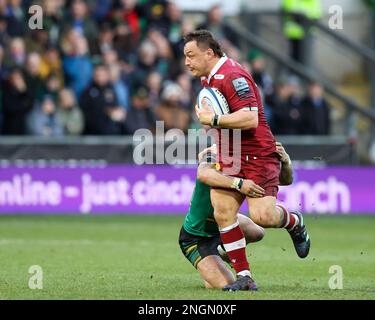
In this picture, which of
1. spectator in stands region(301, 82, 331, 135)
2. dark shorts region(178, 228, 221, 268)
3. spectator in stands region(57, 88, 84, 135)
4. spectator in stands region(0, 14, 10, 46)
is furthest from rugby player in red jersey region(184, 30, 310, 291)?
spectator in stands region(301, 82, 331, 135)

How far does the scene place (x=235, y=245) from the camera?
10.3m

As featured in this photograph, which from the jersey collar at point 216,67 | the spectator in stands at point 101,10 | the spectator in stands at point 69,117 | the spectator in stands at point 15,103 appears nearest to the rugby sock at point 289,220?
the jersey collar at point 216,67

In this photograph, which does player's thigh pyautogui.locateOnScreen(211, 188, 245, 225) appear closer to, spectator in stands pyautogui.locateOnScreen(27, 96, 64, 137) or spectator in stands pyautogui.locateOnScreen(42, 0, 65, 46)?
spectator in stands pyautogui.locateOnScreen(27, 96, 64, 137)

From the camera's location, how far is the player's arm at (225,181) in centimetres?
1023

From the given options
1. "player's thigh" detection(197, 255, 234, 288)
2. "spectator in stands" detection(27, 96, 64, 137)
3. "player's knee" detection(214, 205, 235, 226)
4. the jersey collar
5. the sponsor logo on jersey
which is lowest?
"player's thigh" detection(197, 255, 234, 288)

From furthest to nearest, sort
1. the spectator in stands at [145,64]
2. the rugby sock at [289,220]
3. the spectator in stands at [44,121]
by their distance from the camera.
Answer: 1. the spectator in stands at [145,64]
2. the spectator in stands at [44,121]
3. the rugby sock at [289,220]

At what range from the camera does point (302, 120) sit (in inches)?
894

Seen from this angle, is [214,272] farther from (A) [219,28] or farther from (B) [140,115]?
(A) [219,28]

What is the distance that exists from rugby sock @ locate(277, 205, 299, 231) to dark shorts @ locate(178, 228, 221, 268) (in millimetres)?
784

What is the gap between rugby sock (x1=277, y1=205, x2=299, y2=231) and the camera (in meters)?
10.6

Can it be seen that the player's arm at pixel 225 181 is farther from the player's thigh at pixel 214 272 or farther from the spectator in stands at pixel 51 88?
the spectator in stands at pixel 51 88

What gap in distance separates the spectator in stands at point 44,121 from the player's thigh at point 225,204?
34.1 feet
